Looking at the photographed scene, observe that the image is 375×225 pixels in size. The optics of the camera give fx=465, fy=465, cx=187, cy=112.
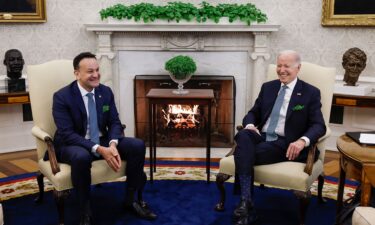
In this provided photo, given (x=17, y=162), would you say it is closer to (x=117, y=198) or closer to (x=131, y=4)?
(x=117, y=198)

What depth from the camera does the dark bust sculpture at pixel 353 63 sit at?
4.80 metres

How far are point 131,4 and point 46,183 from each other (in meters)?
2.47

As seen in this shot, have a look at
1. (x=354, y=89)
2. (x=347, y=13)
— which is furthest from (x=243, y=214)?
(x=347, y=13)

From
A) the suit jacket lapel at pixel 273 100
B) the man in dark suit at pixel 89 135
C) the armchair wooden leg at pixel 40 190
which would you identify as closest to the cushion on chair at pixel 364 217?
the suit jacket lapel at pixel 273 100

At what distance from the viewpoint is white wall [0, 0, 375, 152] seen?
520 centimetres

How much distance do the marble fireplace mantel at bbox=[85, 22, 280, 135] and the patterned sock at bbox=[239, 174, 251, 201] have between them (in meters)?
2.31

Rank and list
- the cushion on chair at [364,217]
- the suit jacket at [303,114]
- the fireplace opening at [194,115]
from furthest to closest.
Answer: the fireplace opening at [194,115]
the suit jacket at [303,114]
the cushion on chair at [364,217]

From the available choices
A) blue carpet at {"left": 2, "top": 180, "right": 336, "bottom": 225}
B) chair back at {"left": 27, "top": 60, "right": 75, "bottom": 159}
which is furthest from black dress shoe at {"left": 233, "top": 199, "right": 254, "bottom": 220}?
chair back at {"left": 27, "top": 60, "right": 75, "bottom": 159}

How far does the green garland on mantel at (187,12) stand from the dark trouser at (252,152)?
216 centimetres

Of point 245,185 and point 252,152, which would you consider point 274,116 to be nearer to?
point 252,152

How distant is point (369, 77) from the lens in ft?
16.8

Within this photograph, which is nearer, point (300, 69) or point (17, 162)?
point (300, 69)

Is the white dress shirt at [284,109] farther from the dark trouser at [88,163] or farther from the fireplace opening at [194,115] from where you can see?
the fireplace opening at [194,115]

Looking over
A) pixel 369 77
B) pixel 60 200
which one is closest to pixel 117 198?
pixel 60 200
